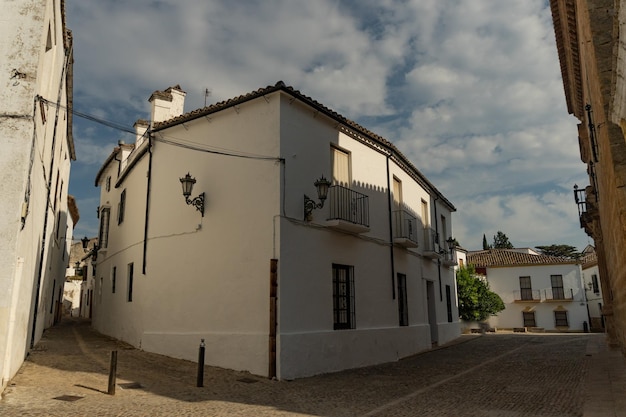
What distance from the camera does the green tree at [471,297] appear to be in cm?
2744

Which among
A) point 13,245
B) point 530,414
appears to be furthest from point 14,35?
point 530,414

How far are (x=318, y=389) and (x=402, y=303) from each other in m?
6.71

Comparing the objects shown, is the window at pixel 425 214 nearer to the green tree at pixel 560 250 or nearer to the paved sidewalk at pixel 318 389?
the paved sidewalk at pixel 318 389

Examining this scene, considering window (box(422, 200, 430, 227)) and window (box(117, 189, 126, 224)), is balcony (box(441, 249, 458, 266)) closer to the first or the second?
window (box(422, 200, 430, 227))

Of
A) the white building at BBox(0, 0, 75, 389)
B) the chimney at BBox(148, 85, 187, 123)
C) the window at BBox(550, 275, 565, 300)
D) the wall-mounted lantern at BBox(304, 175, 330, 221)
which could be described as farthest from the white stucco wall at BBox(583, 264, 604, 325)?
the white building at BBox(0, 0, 75, 389)

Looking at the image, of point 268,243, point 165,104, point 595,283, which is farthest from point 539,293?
point 268,243

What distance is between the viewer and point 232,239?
1041 cm

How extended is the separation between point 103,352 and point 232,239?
4556 mm

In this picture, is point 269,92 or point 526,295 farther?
point 526,295

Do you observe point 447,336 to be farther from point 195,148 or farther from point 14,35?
point 14,35

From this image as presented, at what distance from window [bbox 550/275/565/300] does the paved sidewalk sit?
25.1 metres

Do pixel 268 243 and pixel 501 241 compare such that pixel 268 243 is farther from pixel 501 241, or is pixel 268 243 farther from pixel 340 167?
pixel 501 241

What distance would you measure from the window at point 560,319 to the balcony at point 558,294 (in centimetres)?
100

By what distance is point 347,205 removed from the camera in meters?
11.7
